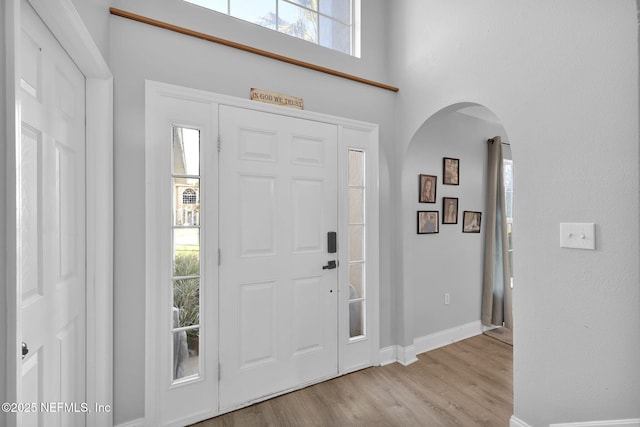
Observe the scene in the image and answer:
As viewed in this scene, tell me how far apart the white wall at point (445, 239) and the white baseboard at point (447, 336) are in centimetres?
4

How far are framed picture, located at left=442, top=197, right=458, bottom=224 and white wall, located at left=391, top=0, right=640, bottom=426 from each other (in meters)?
1.25

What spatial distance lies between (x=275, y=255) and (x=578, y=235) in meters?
1.71

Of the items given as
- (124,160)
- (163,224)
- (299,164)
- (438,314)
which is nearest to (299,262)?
(299,164)

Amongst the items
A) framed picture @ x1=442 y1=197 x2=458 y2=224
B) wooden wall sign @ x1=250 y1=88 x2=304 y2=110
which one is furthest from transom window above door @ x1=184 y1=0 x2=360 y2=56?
framed picture @ x1=442 y1=197 x2=458 y2=224

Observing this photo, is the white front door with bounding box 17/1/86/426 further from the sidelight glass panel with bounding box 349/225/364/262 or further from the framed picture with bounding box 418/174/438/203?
the framed picture with bounding box 418/174/438/203

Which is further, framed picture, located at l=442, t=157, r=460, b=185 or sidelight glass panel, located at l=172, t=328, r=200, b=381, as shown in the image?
framed picture, located at l=442, t=157, r=460, b=185

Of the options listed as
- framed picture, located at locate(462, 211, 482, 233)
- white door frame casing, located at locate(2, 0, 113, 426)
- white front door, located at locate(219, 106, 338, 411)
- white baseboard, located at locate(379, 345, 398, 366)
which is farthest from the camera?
framed picture, located at locate(462, 211, 482, 233)

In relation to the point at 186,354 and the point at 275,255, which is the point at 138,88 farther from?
the point at 186,354

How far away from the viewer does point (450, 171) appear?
10.0 ft

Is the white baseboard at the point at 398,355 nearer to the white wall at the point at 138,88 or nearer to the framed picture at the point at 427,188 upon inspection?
the framed picture at the point at 427,188

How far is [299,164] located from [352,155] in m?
0.51

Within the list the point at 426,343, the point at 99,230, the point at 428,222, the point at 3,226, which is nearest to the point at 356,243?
the point at 428,222

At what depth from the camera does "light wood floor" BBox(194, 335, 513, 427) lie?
1851 mm

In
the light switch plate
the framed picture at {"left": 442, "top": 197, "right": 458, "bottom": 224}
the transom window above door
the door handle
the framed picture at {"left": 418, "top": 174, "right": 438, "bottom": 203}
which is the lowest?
the door handle
